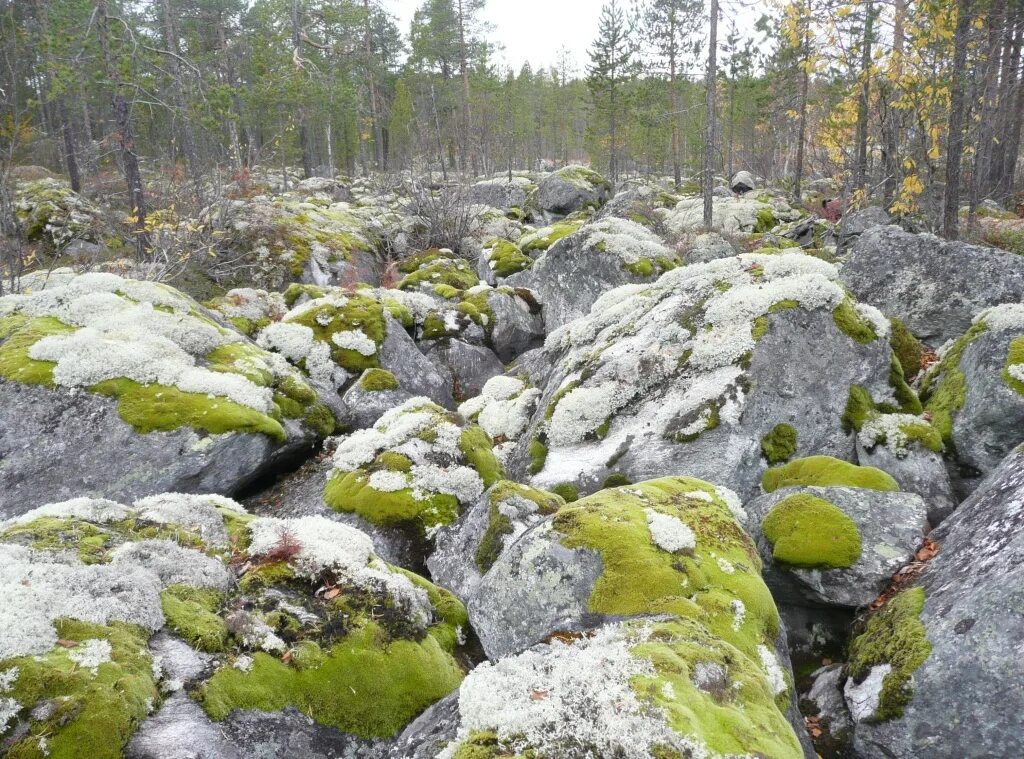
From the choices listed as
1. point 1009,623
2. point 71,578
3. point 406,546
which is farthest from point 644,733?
point 406,546

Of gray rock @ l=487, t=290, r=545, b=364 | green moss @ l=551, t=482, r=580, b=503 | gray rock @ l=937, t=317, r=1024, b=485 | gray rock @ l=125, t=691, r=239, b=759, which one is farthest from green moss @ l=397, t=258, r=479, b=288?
gray rock @ l=125, t=691, r=239, b=759

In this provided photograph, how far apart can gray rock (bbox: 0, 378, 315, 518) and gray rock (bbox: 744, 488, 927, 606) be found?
7.95 metres

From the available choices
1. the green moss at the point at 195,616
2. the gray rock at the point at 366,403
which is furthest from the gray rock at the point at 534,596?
the gray rock at the point at 366,403

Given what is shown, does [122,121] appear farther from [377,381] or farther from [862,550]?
[862,550]

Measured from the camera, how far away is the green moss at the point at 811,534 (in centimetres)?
636

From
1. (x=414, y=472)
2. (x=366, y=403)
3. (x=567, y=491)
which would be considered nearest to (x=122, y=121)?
(x=366, y=403)

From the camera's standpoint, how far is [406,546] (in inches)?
318

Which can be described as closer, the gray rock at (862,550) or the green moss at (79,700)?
the green moss at (79,700)

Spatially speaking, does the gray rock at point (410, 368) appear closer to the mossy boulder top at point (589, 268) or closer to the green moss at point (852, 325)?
the mossy boulder top at point (589, 268)

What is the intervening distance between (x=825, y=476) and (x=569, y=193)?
34717mm

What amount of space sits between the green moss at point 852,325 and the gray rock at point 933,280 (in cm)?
319

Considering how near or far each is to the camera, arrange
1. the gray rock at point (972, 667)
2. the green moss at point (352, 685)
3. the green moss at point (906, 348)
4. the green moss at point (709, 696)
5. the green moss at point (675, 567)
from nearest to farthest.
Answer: the green moss at point (709, 696) → the green moss at point (352, 685) → the gray rock at point (972, 667) → the green moss at point (675, 567) → the green moss at point (906, 348)

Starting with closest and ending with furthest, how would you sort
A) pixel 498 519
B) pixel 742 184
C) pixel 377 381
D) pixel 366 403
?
pixel 498 519
pixel 366 403
pixel 377 381
pixel 742 184

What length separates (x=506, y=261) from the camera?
918 inches
